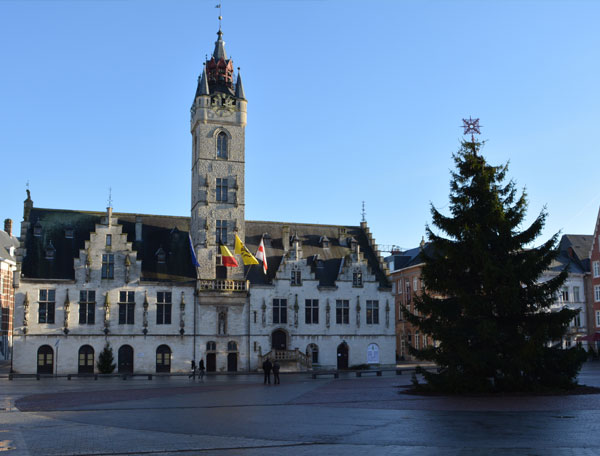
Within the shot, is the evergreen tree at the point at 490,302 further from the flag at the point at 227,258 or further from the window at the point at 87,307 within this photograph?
the window at the point at 87,307

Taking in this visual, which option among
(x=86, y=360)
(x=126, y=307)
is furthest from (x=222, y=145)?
(x=86, y=360)

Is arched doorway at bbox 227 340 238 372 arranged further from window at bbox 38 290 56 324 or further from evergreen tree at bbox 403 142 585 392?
evergreen tree at bbox 403 142 585 392

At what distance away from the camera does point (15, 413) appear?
2334 centimetres

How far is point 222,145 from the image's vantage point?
6328 centimetres

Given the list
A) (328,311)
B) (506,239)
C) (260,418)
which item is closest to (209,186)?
(328,311)

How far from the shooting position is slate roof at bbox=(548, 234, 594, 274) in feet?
267

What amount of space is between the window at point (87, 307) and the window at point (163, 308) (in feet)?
17.1

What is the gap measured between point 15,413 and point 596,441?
59.5 feet

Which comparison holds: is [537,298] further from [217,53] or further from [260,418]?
[217,53]

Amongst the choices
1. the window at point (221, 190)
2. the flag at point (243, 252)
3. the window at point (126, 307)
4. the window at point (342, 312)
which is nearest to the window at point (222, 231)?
the window at point (221, 190)

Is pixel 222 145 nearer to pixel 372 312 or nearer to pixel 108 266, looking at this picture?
pixel 108 266

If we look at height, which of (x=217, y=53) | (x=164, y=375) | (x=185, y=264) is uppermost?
(x=217, y=53)

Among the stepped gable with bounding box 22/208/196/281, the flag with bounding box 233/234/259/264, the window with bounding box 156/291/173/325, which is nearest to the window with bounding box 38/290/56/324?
the stepped gable with bounding box 22/208/196/281

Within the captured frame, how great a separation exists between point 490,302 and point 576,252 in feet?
197
